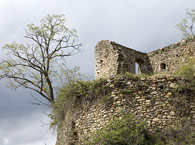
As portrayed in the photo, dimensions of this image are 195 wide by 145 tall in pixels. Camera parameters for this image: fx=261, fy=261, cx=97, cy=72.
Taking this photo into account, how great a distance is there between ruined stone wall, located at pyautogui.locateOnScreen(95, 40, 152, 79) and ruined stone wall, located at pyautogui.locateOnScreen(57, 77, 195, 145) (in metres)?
3.99

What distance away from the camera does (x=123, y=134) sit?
9609mm

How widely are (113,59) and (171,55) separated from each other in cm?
388

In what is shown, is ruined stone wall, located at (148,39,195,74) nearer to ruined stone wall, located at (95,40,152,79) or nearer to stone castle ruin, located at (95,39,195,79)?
stone castle ruin, located at (95,39,195,79)

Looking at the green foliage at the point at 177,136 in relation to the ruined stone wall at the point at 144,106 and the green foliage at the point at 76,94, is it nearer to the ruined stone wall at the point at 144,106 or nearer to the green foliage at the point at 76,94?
the ruined stone wall at the point at 144,106

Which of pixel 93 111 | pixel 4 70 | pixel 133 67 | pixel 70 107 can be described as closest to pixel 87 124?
pixel 93 111

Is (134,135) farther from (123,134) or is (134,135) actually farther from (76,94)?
(76,94)

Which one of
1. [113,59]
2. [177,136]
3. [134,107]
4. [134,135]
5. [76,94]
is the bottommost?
[177,136]

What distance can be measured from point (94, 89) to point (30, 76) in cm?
634

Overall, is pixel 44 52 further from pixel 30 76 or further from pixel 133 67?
pixel 133 67

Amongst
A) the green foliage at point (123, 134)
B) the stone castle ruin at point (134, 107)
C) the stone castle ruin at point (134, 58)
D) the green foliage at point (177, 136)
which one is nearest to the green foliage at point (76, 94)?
the stone castle ruin at point (134, 107)

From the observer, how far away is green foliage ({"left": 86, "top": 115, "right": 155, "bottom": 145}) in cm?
947

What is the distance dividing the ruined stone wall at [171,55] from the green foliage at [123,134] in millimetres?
7125

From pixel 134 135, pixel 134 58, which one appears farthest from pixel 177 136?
pixel 134 58

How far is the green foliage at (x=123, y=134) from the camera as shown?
9469 mm
